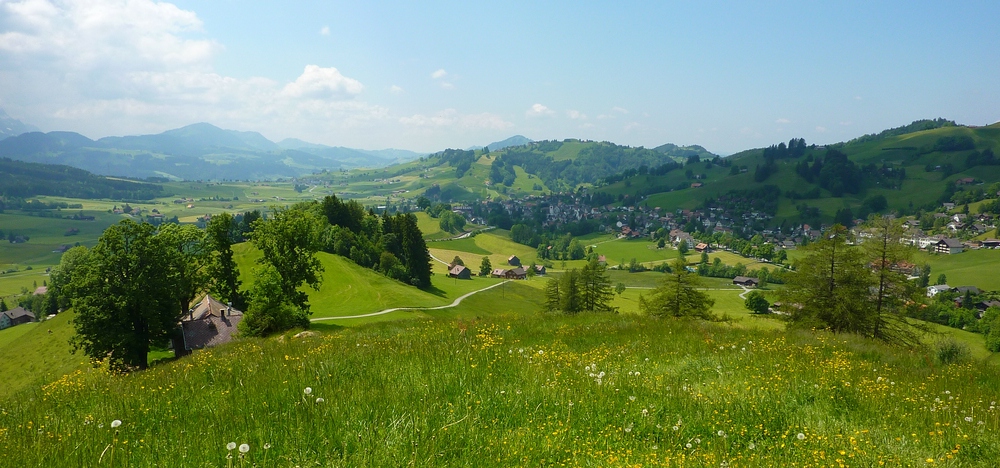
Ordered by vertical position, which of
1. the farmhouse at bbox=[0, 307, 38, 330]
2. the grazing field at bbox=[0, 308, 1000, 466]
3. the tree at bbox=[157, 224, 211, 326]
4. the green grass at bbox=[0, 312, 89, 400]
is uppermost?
the grazing field at bbox=[0, 308, 1000, 466]

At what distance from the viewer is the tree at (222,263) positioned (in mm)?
55438

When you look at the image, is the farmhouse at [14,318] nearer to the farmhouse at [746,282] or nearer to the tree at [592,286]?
the tree at [592,286]

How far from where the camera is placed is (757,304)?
123m

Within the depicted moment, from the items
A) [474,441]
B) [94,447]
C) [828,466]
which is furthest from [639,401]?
[94,447]

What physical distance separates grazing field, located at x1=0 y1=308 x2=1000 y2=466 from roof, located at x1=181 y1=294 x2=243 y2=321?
5013 centimetres

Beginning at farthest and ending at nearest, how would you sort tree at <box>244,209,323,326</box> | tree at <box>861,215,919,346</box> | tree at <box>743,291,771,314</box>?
tree at <box>743,291,771,314</box> → tree at <box>244,209,323,326</box> → tree at <box>861,215,919,346</box>

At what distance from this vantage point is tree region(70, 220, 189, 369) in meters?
39.1

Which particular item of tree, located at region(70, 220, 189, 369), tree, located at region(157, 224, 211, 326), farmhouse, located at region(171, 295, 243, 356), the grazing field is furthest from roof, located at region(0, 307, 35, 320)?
the grazing field

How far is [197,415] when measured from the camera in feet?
22.6

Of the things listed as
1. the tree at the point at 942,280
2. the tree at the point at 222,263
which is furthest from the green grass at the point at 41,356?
the tree at the point at 942,280

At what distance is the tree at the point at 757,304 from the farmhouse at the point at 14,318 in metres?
192

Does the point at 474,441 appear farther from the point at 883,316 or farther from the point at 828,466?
the point at 883,316

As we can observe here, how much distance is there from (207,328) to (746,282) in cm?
17235

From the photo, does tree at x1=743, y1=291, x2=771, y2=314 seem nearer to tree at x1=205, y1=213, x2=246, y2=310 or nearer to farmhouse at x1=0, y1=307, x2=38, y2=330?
tree at x1=205, y1=213, x2=246, y2=310
